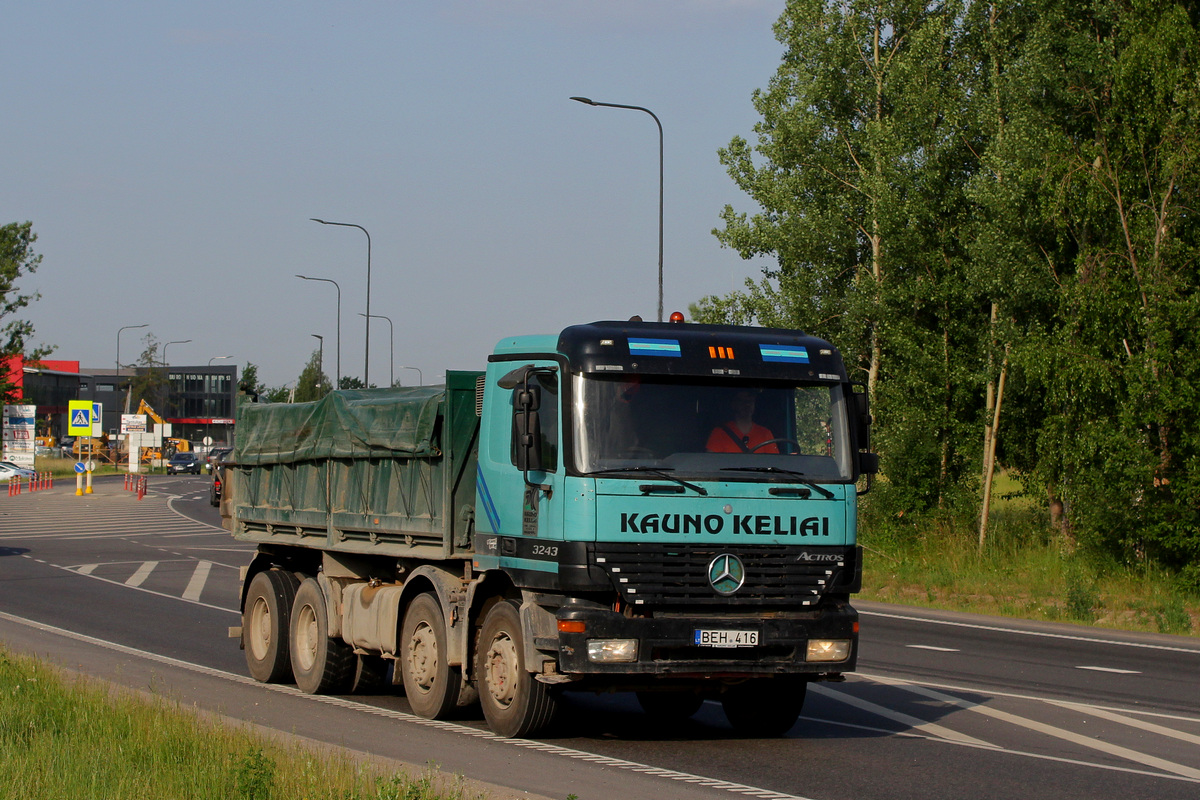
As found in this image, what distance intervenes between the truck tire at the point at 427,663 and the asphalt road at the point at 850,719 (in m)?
0.20

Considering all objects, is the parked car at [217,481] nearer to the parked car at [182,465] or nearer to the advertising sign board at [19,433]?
the advertising sign board at [19,433]

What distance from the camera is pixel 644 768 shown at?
9.21 metres

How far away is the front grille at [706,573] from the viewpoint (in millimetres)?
9430

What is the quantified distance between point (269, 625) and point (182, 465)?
9602 centimetres

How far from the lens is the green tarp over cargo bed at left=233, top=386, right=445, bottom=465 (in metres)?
11.5

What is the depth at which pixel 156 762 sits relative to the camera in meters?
7.77

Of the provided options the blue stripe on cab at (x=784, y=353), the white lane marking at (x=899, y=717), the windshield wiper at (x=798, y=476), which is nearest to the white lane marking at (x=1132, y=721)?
the white lane marking at (x=899, y=717)

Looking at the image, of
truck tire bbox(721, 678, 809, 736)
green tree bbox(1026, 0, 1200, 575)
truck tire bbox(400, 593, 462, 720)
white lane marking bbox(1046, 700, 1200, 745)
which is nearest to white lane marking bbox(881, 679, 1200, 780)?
white lane marking bbox(1046, 700, 1200, 745)

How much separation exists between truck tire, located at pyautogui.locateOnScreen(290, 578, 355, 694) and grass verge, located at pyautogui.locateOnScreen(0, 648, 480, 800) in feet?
8.77

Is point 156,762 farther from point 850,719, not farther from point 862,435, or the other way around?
point 850,719

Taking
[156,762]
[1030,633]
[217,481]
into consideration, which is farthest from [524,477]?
[1030,633]

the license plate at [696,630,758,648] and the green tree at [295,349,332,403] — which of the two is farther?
the green tree at [295,349,332,403]

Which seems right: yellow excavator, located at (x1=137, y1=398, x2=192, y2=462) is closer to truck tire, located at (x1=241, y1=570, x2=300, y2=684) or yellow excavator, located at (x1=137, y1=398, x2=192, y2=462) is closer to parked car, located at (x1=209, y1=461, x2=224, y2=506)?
parked car, located at (x1=209, y1=461, x2=224, y2=506)

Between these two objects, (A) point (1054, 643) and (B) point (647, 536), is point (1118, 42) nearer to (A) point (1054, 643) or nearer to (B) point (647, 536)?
(A) point (1054, 643)
